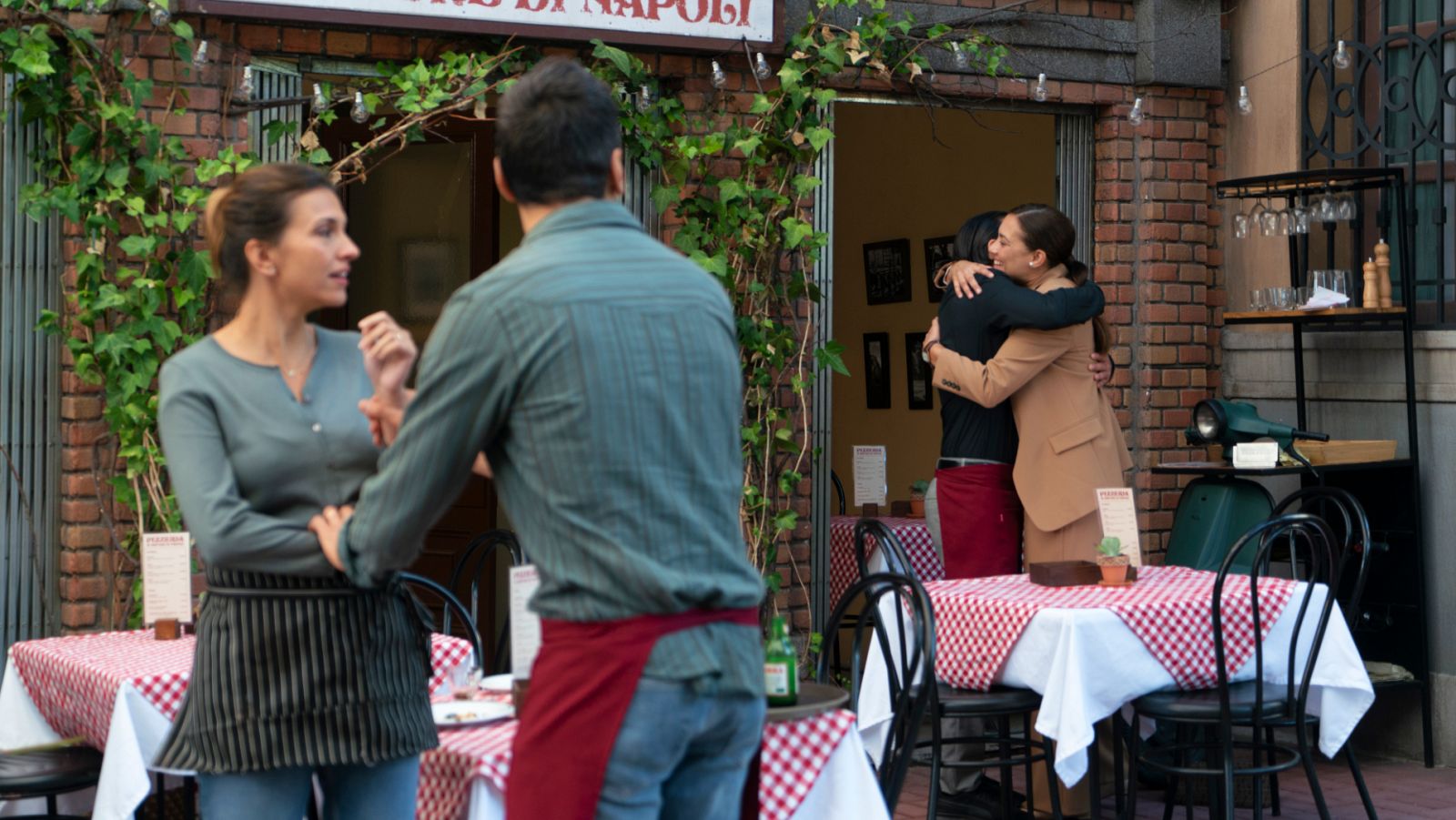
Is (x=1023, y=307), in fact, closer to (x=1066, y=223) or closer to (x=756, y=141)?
(x=1066, y=223)

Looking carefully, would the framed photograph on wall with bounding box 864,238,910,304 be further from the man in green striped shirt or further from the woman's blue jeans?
the man in green striped shirt

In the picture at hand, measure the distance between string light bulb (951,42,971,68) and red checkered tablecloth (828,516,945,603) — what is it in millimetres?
1839

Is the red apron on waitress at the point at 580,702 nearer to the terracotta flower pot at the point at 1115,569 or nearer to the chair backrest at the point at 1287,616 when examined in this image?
the chair backrest at the point at 1287,616

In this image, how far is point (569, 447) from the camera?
2.17 meters

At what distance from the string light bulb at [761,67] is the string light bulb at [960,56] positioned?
76 centimetres

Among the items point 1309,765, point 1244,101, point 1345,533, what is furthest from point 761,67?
point 1309,765

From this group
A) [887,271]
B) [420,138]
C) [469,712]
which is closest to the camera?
[469,712]

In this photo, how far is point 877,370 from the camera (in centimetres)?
1074

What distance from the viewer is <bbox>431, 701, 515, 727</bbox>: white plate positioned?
10.7 ft

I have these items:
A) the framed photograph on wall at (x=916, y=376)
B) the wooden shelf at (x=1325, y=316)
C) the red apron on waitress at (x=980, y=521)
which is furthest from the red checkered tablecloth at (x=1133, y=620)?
the framed photograph on wall at (x=916, y=376)

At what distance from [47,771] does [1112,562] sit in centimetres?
283

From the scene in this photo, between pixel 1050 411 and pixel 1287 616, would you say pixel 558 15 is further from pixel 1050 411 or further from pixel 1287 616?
pixel 1287 616

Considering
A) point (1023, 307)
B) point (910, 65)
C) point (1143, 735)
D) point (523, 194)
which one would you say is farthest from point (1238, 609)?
point (523, 194)

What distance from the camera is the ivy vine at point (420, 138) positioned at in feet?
18.7
